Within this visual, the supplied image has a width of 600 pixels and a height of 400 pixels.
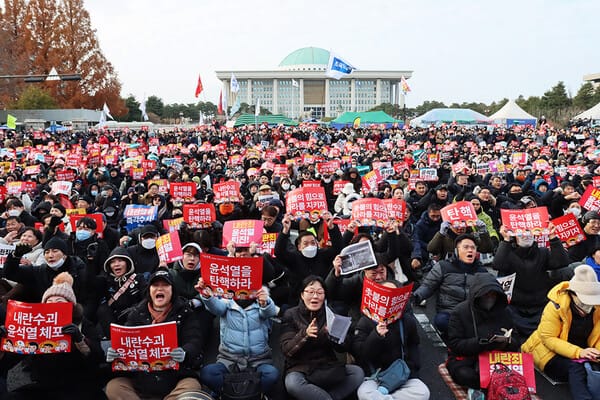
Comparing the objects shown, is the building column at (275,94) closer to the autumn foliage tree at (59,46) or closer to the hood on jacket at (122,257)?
the autumn foliage tree at (59,46)

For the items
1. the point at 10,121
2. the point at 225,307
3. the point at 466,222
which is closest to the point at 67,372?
the point at 225,307

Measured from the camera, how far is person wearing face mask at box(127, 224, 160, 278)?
5.35 m

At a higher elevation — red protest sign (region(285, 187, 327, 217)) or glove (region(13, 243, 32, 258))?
red protest sign (region(285, 187, 327, 217))

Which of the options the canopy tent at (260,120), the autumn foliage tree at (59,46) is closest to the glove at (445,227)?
the canopy tent at (260,120)

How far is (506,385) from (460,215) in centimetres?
241

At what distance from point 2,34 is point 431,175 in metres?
44.9

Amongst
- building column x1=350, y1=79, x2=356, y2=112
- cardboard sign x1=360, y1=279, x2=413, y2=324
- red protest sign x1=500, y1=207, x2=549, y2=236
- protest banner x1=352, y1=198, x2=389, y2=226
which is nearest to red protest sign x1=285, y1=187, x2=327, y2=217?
protest banner x1=352, y1=198, x2=389, y2=226

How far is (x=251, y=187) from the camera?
9.00 m

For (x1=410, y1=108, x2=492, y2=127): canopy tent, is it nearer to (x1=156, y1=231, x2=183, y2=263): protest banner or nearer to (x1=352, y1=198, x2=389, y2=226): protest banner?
(x1=352, y1=198, x2=389, y2=226): protest banner

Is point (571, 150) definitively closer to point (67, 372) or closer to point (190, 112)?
point (67, 372)

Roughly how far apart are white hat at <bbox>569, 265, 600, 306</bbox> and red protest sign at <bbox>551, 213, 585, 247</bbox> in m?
1.92

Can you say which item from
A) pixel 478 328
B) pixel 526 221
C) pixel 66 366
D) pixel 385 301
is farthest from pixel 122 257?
pixel 526 221

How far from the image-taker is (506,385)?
11.2ft

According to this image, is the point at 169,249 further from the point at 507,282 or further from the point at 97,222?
the point at 507,282
